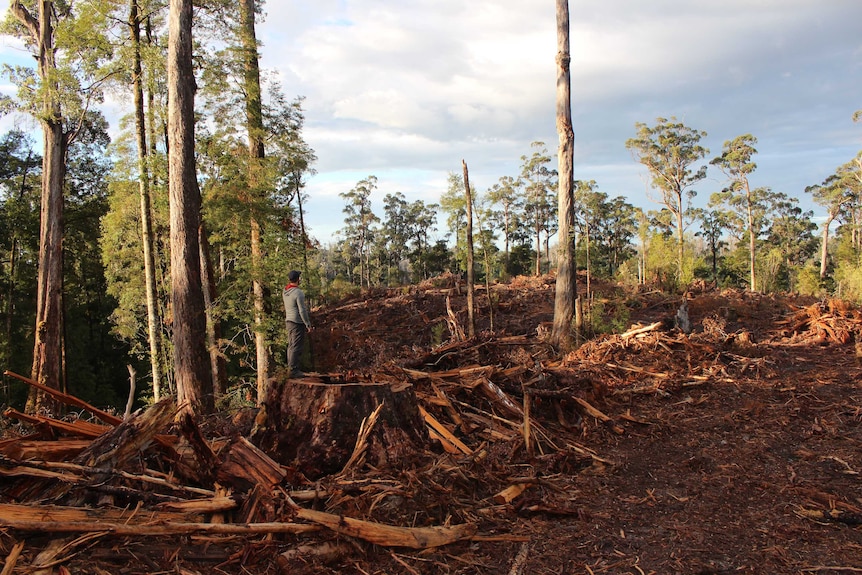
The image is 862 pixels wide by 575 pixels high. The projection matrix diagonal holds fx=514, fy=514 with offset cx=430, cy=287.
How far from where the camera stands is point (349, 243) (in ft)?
172

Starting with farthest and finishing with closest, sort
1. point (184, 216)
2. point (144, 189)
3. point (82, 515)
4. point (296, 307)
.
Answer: point (144, 189) → point (184, 216) → point (296, 307) → point (82, 515)

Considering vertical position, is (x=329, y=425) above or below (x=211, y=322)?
below

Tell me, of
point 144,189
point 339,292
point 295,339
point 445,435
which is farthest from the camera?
point 339,292

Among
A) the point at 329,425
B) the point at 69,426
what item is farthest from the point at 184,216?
the point at 329,425

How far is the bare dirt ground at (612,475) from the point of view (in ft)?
9.80

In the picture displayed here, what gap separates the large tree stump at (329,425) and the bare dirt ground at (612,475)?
0.74 ft

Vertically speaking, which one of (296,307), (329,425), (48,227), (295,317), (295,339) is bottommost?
(329,425)

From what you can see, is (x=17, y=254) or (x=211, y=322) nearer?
(x=211, y=322)

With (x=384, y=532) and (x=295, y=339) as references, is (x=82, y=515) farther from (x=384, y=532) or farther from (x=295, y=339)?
(x=295, y=339)

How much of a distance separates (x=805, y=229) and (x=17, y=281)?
67719 mm

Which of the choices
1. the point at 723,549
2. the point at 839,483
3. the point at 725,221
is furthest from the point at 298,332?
the point at 725,221

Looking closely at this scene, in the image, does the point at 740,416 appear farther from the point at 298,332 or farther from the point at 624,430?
the point at 298,332

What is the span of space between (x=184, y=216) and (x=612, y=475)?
7.12 meters

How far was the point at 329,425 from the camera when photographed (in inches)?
167
